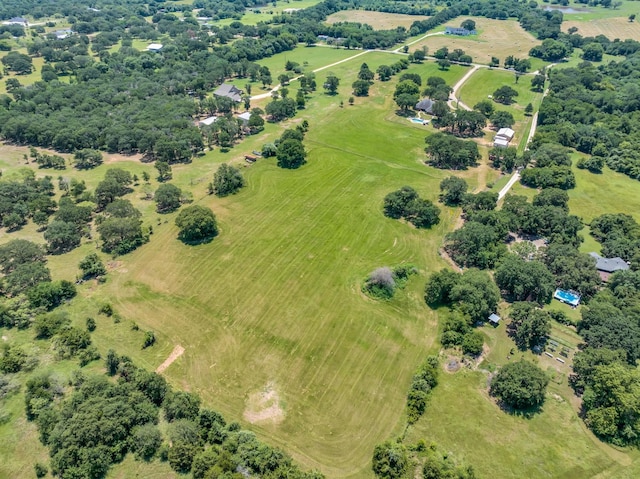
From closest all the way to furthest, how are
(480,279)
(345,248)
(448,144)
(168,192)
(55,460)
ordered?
(55,460), (480,279), (345,248), (168,192), (448,144)

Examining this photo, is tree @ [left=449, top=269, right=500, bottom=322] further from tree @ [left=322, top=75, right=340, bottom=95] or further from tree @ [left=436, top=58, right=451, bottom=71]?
tree @ [left=436, top=58, right=451, bottom=71]

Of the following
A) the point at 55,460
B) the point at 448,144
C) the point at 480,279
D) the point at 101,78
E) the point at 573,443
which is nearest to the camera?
the point at 55,460

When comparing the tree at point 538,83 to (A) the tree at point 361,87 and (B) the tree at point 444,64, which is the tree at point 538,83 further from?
(A) the tree at point 361,87

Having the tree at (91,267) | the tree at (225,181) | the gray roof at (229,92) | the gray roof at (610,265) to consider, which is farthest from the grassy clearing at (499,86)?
the tree at (91,267)

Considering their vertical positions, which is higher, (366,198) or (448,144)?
(448,144)

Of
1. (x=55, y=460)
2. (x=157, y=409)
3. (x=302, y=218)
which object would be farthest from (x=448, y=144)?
(x=55, y=460)

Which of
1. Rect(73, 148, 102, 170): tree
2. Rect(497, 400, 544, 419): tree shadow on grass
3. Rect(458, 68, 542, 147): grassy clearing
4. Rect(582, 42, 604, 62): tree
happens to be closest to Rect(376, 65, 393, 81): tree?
Rect(458, 68, 542, 147): grassy clearing

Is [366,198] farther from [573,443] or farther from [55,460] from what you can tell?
[55,460]
